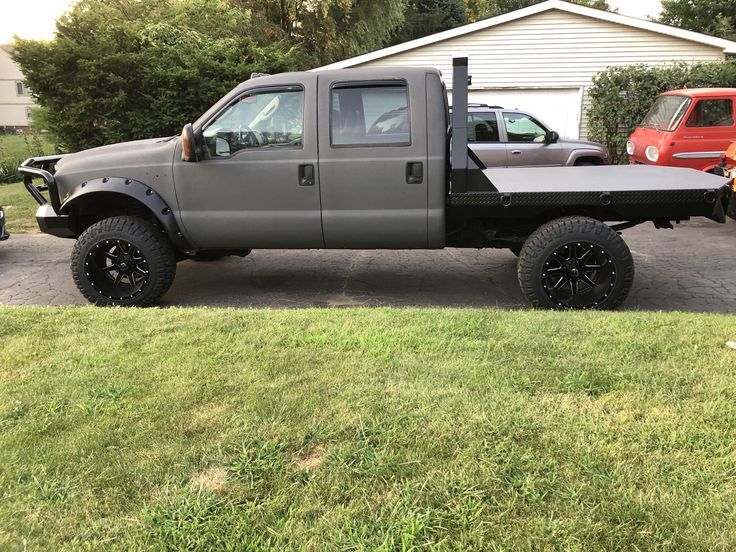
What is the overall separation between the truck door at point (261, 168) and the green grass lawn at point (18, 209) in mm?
5621

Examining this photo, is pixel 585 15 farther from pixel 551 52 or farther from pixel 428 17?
pixel 428 17

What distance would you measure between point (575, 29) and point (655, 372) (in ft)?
43.9

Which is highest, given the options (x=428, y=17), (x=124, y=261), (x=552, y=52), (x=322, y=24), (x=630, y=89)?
(x=428, y=17)

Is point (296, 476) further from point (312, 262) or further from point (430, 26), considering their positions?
point (430, 26)

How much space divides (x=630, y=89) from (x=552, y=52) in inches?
84.3

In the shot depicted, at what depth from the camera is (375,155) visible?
4965mm

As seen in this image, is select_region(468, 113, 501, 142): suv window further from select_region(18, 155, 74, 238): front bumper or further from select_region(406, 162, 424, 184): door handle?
select_region(18, 155, 74, 238): front bumper

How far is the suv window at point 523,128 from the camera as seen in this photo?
31.7 ft

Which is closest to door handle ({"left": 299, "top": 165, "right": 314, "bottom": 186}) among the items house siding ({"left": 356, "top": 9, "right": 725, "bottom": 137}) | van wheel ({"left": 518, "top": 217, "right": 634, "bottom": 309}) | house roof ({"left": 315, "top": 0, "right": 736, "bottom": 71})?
van wheel ({"left": 518, "top": 217, "right": 634, "bottom": 309})

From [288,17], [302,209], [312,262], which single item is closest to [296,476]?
[302,209]

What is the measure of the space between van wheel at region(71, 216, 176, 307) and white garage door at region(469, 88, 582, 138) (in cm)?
1127

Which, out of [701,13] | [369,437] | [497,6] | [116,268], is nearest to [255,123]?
[116,268]

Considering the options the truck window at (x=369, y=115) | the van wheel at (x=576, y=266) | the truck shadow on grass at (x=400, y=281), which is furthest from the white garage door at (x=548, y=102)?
the van wheel at (x=576, y=266)

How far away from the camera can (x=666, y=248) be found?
773cm
